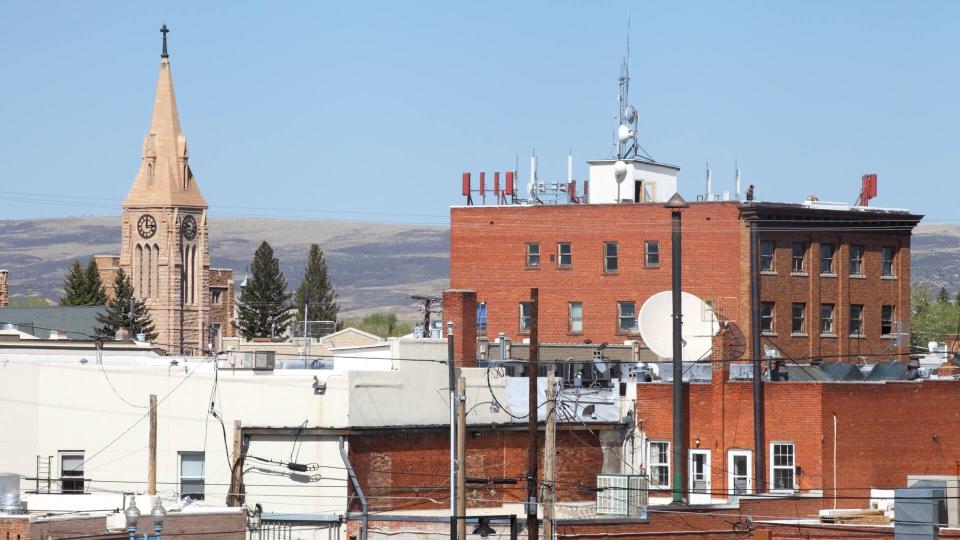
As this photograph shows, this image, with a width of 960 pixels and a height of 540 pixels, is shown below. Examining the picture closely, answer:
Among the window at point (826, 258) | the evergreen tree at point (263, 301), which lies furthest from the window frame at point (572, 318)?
the evergreen tree at point (263, 301)

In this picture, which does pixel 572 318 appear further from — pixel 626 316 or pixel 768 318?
pixel 768 318

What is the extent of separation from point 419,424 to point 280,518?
4.83 metres

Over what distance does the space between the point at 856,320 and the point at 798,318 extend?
3.55 m

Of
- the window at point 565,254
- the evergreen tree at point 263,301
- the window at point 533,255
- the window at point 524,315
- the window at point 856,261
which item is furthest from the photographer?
the evergreen tree at point 263,301

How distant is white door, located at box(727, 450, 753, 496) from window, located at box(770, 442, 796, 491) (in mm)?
624

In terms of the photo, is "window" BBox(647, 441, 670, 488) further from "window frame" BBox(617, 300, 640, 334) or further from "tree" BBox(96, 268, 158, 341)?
"tree" BBox(96, 268, 158, 341)

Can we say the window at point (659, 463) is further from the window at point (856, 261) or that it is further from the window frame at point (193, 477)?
the window at point (856, 261)

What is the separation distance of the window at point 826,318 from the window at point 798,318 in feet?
3.03

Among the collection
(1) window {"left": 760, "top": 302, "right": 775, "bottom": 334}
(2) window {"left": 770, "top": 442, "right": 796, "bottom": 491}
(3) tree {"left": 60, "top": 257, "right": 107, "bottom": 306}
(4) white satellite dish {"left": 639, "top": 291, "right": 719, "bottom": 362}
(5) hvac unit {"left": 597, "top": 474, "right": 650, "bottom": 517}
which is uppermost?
(3) tree {"left": 60, "top": 257, "right": 107, "bottom": 306}

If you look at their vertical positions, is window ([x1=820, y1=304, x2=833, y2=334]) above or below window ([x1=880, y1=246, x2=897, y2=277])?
below

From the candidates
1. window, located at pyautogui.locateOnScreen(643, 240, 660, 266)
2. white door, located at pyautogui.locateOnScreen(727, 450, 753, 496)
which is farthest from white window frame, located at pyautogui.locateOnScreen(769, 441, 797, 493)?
window, located at pyautogui.locateOnScreen(643, 240, 660, 266)

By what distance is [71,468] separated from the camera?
165 feet

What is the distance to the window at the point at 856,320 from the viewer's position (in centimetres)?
9031

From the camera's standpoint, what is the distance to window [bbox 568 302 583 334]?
9325cm
